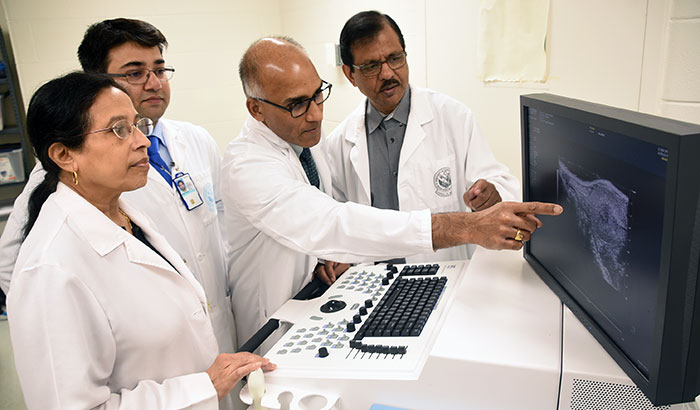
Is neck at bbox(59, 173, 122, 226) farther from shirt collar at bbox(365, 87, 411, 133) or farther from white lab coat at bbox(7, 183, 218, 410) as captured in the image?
shirt collar at bbox(365, 87, 411, 133)

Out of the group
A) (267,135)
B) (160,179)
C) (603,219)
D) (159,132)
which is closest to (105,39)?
(159,132)

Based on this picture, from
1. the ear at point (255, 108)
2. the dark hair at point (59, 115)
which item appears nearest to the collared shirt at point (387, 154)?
the ear at point (255, 108)

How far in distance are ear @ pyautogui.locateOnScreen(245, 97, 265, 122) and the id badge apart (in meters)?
0.35

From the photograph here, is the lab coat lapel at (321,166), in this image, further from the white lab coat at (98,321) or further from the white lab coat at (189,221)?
the white lab coat at (98,321)

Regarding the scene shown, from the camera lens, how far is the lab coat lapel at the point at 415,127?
70.0 inches

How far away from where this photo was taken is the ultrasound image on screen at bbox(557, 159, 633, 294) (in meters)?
0.75

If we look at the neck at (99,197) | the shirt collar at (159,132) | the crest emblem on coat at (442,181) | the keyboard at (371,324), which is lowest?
the keyboard at (371,324)

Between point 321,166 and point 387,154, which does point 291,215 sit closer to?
point 321,166

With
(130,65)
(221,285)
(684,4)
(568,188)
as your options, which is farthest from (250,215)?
(684,4)

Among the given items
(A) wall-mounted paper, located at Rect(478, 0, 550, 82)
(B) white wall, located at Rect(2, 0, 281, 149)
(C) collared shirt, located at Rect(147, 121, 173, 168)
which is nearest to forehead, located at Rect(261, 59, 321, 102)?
(C) collared shirt, located at Rect(147, 121, 173, 168)

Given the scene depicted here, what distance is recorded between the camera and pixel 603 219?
2.68 feet

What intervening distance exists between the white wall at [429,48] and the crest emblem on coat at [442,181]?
526 millimetres

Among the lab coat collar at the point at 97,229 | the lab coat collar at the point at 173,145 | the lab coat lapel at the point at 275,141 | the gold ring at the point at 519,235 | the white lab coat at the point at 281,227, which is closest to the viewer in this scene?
the lab coat collar at the point at 97,229

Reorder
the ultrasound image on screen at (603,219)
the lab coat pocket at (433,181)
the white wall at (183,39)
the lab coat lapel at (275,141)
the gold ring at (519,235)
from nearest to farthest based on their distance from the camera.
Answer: the ultrasound image on screen at (603,219), the gold ring at (519,235), the lab coat lapel at (275,141), the lab coat pocket at (433,181), the white wall at (183,39)
